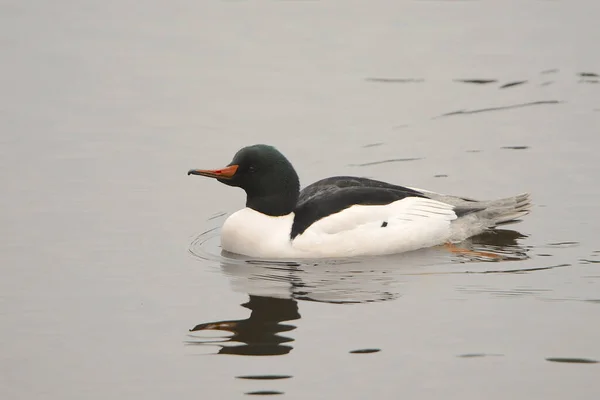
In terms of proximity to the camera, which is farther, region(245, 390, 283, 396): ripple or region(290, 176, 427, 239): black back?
region(290, 176, 427, 239): black back

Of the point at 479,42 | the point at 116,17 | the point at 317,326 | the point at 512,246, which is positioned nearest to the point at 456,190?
the point at 512,246

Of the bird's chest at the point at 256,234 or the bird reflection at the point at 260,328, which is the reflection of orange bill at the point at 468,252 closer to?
the bird's chest at the point at 256,234


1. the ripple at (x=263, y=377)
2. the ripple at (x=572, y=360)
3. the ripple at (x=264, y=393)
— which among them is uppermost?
the ripple at (x=572, y=360)

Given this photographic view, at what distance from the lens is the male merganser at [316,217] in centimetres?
1055

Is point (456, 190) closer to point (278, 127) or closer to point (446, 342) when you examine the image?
point (278, 127)

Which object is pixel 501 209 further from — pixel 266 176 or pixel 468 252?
pixel 266 176

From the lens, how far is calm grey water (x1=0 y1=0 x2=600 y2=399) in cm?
806

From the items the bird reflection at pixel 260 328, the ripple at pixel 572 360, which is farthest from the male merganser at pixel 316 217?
the ripple at pixel 572 360

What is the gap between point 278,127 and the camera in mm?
14383

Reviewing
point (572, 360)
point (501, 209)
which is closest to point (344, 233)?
point (501, 209)

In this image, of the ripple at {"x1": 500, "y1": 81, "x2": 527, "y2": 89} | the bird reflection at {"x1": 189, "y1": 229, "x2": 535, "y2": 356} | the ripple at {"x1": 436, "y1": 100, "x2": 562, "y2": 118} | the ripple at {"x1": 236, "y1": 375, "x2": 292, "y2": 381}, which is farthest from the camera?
the ripple at {"x1": 500, "y1": 81, "x2": 527, "y2": 89}

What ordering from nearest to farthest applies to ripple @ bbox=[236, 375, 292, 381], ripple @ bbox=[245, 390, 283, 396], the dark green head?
ripple @ bbox=[245, 390, 283, 396]
ripple @ bbox=[236, 375, 292, 381]
the dark green head

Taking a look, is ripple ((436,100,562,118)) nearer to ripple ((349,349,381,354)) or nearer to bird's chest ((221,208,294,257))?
bird's chest ((221,208,294,257))

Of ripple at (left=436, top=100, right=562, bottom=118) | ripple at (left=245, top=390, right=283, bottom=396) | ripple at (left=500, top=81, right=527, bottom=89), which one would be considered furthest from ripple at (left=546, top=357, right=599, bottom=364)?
ripple at (left=500, top=81, right=527, bottom=89)
